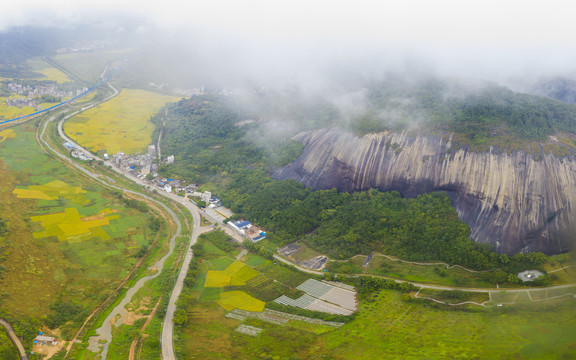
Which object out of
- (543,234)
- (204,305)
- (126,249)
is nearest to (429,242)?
(543,234)

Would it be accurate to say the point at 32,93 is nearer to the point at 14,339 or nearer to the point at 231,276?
the point at 231,276

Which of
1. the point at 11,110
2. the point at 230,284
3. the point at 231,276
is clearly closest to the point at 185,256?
the point at 231,276

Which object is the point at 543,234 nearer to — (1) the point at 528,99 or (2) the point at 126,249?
(1) the point at 528,99

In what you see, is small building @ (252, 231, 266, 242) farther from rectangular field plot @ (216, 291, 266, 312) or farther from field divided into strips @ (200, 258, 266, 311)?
rectangular field plot @ (216, 291, 266, 312)

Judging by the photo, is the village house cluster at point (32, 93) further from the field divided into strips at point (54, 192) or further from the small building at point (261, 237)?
the small building at point (261, 237)

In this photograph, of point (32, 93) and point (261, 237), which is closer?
point (261, 237)

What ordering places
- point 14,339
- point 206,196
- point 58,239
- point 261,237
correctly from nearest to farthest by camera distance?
point 14,339, point 58,239, point 261,237, point 206,196
